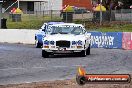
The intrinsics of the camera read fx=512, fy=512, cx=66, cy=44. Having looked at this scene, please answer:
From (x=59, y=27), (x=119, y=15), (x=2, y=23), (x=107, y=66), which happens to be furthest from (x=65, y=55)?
(x=119, y=15)

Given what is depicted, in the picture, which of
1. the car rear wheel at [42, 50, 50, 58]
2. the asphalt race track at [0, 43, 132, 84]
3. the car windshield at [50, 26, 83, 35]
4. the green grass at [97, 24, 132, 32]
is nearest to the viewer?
the asphalt race track at [0, 43, 132, 84]

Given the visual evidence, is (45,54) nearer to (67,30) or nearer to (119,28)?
(67,30)

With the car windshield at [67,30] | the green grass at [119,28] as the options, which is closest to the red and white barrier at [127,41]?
the car windshield at [67,30]

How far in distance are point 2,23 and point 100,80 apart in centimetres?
4036

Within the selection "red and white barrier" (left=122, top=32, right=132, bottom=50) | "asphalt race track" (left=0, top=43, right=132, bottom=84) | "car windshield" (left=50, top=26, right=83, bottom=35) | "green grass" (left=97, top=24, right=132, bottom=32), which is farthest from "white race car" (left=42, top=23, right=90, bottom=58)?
"green grass" (left=97, top=24, right=132, bottom=32)

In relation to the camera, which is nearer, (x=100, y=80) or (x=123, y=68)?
(x=100, y=80)

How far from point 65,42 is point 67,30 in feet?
4.53

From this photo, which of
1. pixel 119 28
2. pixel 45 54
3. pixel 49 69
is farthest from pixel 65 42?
pixel 119 28

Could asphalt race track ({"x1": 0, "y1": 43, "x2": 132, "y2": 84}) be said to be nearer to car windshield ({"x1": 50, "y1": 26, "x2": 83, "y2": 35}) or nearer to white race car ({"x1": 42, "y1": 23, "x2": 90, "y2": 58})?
white race car ({"x1": 42, "y1": 23, "x2": 90, "y2": 58})

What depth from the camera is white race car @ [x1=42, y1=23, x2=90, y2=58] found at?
71.8 feet

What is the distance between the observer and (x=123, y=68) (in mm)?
17484

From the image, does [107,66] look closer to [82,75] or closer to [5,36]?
[82,75]

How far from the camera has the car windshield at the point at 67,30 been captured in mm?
22953

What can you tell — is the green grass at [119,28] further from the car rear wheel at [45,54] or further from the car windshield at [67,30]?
the car rear wheel at [45,54]
